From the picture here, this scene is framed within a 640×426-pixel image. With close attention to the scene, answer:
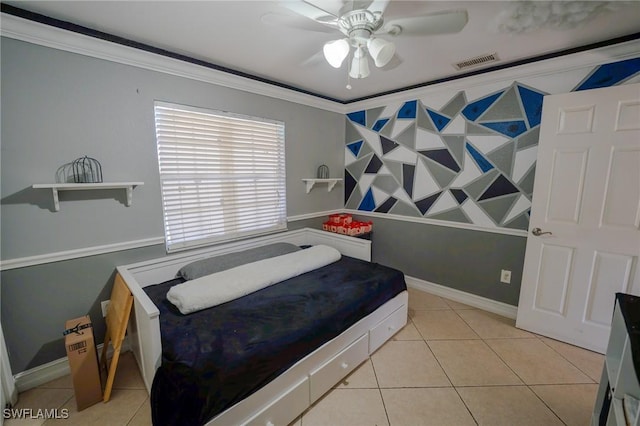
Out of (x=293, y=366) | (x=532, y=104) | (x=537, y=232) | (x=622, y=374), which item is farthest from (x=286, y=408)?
(x=532, y=104)

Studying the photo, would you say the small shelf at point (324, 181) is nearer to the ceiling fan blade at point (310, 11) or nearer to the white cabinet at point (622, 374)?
the ceiling fan blade at point (310, 11)

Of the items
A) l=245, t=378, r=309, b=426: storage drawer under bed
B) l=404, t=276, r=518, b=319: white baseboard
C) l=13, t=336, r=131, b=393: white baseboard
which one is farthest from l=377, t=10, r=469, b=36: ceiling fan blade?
l=13, t=336, r=131, b=393: white baseboard

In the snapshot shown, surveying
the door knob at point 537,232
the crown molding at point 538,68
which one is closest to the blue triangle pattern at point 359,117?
the crown molding at point 538,68

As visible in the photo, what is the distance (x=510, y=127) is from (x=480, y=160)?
365 mm

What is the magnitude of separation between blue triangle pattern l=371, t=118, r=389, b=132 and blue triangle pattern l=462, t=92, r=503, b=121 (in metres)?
0.88

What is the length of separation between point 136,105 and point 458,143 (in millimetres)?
2909

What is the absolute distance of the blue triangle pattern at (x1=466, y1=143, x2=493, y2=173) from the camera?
103 inches

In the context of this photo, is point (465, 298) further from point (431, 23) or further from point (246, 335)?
point (431, 23)

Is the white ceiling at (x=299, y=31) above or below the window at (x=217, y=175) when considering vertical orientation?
above

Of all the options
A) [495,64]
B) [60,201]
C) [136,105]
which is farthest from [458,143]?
[60,201]

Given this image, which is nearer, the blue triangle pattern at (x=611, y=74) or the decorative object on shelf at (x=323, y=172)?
the blue triangle pattern at (x=611, y=74)

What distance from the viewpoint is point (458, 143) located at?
2.77 meters

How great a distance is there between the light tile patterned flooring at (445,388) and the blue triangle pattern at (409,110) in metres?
2.29

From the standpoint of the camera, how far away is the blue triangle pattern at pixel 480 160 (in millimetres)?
2619
